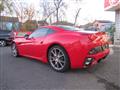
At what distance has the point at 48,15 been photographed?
32594 mm

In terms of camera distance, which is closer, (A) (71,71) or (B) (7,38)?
(A) (71,71)

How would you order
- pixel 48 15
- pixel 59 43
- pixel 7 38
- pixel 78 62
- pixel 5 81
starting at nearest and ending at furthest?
1. pixel 5 81
2. pixel 78 62
3. pixel 59 43
4. pixel 7 38
5. pixel 48 15

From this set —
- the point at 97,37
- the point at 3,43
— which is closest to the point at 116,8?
the point at 3,43

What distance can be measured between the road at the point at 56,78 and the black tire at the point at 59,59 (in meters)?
0.17

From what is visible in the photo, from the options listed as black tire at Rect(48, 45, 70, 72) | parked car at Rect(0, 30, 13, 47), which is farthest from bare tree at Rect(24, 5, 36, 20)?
black tire at Rect(48, 45, 70, 72)

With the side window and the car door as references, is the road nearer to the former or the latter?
the car door

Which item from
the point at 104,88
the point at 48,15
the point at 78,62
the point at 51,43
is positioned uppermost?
the point at 48,15

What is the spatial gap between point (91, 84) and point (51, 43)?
71.6 inches

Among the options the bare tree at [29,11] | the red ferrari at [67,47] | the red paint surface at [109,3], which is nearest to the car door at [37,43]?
the red ferrari at [67,47]

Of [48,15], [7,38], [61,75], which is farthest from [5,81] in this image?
[48,15]

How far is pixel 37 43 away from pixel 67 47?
4.61 ft

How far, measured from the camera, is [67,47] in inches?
203

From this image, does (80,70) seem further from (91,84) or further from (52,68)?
(91,84)

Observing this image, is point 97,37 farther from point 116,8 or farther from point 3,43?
point 116,8
